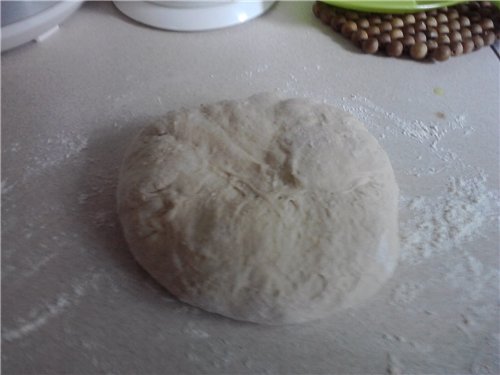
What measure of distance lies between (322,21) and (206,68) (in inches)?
14.9

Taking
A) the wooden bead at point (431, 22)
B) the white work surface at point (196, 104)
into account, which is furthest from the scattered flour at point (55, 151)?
the wooden bead at point (431, 22)

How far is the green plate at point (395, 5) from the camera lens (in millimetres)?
1205

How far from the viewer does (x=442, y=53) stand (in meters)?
1.20

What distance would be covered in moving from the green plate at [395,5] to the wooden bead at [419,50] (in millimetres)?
95

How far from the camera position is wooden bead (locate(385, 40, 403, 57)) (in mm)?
1193

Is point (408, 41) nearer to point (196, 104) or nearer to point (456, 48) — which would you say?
point (456, 48)

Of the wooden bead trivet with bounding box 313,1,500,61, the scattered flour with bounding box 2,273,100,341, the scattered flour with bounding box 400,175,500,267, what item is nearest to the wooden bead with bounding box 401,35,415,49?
the wooden bead trivet with bounding box 313,1,500,61

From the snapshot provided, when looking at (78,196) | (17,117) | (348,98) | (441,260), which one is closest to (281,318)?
(441,260)

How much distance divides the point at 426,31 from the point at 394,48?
0.11 metres

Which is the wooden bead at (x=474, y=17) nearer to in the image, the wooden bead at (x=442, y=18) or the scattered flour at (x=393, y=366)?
the wooden bead at (x=442, y=18)

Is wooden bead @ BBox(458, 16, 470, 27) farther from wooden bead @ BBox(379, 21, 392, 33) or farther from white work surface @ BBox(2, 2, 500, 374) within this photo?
wooden bead @ BBox(379, 21, 392, 33)

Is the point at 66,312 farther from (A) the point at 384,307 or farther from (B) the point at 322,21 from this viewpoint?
(B) the point at 322,21

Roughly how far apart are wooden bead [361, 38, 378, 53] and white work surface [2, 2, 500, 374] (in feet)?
0.07

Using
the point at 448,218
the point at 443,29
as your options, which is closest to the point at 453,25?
the point at 443,29
